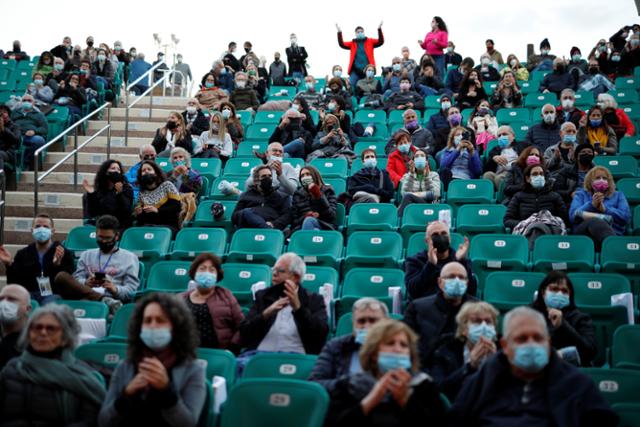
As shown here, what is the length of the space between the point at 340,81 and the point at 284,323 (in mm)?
9374

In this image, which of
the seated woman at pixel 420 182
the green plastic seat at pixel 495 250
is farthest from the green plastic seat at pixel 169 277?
the seated woman at pixel 420 182

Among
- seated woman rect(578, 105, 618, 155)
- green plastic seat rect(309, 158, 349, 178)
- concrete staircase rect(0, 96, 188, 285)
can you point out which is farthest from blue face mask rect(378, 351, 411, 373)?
seated woman rect(578, 105, 618, 155)

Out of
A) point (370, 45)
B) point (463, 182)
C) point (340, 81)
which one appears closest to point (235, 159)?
point (463, 182)

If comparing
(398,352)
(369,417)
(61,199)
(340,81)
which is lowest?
(369,417)

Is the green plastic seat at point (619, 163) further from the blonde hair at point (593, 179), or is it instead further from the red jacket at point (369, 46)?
the red jacket at point (369, 46)

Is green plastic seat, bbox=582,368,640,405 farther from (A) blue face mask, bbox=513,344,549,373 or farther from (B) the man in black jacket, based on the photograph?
(B) the man in black jacket

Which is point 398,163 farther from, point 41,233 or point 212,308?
point 212,308

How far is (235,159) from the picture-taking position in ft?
37.2

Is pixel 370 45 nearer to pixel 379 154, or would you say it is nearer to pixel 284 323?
pixel 379 154

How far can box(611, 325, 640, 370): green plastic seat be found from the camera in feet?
19.1

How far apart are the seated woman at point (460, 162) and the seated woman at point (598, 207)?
6.31ft

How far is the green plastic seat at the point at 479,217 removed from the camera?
8.93m

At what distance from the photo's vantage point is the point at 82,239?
901 cm

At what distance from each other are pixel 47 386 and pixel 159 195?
4.80 metres
